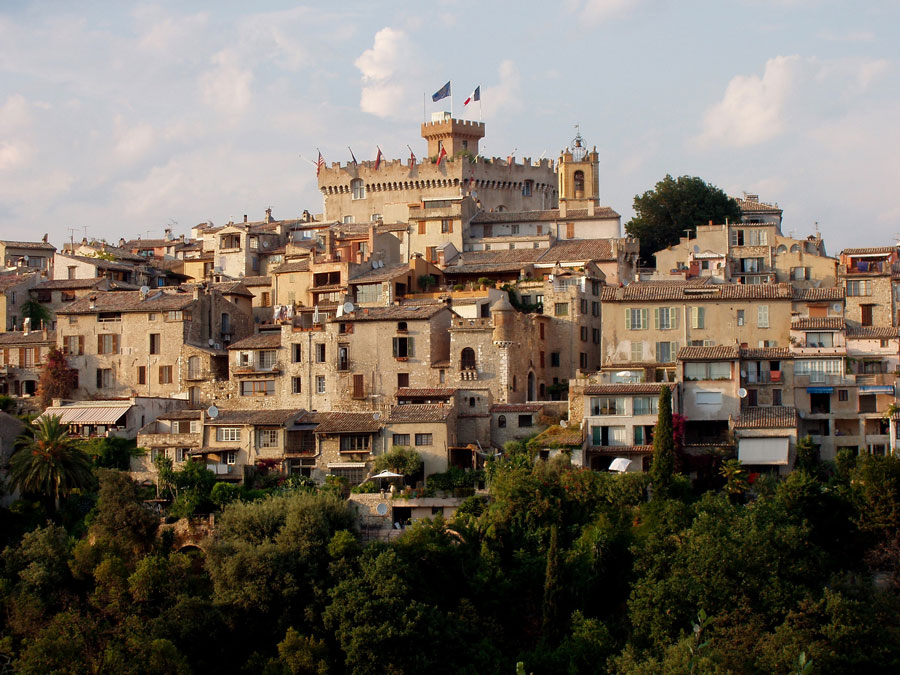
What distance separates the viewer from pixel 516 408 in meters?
62.2

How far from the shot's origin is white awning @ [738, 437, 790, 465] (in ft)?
188

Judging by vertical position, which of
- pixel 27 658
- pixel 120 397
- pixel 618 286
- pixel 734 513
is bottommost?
pixel 27 658

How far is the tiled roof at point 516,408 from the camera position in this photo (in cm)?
6206

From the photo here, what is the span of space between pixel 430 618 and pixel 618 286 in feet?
68.6

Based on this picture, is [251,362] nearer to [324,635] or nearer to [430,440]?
[430,440]

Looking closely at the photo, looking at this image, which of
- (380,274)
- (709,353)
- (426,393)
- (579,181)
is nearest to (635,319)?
(709,353)

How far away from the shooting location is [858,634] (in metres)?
47.4

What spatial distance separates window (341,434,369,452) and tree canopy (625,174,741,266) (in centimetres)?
2973

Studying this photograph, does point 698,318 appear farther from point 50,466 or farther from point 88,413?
point 50,466

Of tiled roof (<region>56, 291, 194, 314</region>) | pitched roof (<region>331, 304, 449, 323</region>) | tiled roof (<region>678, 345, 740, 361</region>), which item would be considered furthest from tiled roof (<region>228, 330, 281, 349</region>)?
tiled roof (<region>678, 345, 740, 361</region>)

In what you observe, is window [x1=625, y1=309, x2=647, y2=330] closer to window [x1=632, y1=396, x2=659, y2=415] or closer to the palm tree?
window [x1=632, y1=396, x2=659, y2=415]

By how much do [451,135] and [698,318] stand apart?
3271cm

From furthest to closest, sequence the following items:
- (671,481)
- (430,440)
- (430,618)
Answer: (430,440)
(671,481)
(430,618)

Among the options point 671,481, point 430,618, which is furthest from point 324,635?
point 671,481
